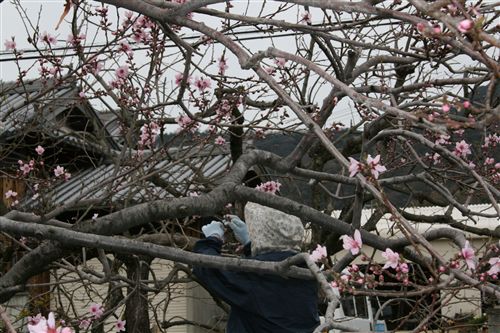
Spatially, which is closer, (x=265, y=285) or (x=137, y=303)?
(x=265, y=285)

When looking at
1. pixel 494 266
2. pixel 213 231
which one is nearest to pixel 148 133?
pixel 213 231

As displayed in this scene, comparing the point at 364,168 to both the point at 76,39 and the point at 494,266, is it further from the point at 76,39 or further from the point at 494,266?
the point at 76,39

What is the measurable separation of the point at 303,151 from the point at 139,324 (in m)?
3.70

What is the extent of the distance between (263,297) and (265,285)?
0.19ft

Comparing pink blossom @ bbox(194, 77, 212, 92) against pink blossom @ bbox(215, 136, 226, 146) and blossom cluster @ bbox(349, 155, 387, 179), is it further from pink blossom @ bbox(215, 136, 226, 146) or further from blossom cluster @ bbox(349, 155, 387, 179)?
blossom cluster @ bbox(349, 155, 387, 179)

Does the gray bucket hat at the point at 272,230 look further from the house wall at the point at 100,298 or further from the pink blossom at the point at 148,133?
the pink blossom at the point at 148,133

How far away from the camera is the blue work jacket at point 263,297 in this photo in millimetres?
3855

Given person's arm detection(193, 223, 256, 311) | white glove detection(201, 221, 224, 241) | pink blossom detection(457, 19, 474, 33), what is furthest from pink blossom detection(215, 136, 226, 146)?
pink blossom detection(457, 19, 474, 33)

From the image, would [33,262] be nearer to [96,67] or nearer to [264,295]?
[264,295]

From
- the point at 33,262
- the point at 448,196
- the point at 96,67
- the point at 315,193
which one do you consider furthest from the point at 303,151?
the point at 315,193

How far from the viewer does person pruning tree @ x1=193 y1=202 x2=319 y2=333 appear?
12.7 ft

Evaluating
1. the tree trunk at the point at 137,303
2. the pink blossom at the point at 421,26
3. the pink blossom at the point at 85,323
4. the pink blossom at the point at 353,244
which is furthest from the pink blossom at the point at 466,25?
the tree trunk at the point at 137,303

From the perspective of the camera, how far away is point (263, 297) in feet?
12.8

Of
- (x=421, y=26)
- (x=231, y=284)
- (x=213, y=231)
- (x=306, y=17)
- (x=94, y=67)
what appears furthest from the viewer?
(x=94, y=67)
